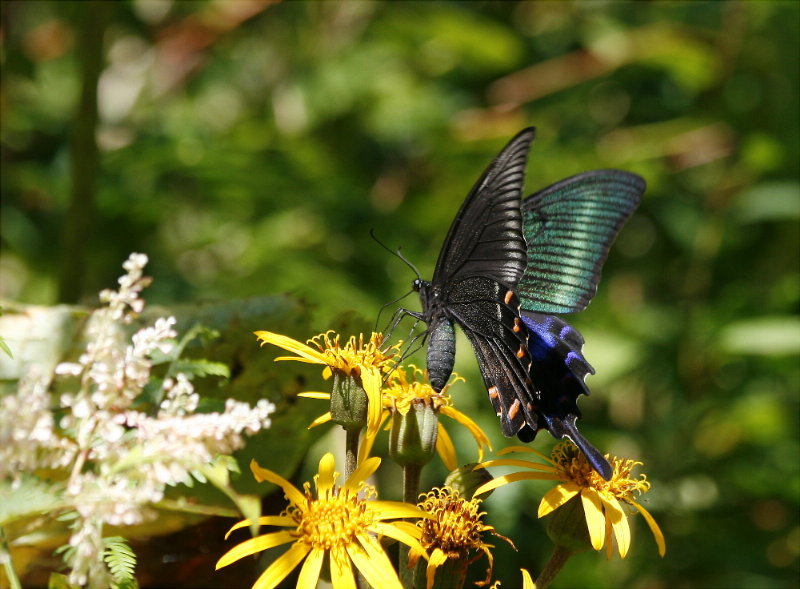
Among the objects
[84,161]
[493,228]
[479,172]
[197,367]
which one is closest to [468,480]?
[197,367]

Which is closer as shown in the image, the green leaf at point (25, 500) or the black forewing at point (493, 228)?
the green leaf at point (25, 500)

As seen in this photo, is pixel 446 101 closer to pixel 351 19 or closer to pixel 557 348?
pixel 351 19

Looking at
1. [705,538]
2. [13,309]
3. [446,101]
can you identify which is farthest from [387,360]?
[446,101]

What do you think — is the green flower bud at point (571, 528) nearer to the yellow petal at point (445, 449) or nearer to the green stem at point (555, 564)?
the green stem at point (555, 564)

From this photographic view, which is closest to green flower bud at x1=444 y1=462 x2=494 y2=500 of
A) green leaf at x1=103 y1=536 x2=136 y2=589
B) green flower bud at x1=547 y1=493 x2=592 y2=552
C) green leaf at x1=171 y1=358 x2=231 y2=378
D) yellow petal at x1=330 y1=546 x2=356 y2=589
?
green flower bud at x1=547 y1=493 x2=592 y2=552

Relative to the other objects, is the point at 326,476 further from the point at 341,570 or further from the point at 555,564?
the point at 555,564

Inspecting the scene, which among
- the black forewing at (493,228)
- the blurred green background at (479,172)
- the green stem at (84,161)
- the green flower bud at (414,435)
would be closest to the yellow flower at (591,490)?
the green flower bud at (414,435)
